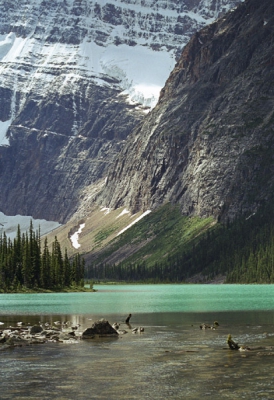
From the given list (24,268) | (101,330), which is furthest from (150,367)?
(24,268)

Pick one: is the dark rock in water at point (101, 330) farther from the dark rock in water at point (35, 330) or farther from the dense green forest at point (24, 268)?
the dense green forest at point (24, 268)

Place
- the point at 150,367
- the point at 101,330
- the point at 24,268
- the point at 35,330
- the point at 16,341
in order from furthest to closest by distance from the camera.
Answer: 1. the point at 24,268
2. the point at 35,330
3. the point at 101,330
4. the point at 16,341
5. the point at 150,367

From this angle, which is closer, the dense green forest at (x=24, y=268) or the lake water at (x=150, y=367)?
the lake water at (x=150, y=367)

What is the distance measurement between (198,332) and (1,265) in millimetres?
108459

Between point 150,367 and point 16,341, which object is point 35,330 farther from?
point 150,367

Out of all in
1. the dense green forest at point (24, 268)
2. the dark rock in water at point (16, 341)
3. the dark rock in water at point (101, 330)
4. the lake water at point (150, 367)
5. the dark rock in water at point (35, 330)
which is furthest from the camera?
the dense green forest at point (24, 268)

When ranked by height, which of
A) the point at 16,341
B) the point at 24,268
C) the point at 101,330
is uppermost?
the point at 24,268

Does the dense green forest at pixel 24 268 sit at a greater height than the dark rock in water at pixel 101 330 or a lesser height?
greater

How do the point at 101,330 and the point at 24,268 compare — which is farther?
the point at 24,268

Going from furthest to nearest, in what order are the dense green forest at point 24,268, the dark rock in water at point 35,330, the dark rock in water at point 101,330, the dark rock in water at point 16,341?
the dense green forest at point 24,268
the dark rock in water at point 35,330
the dark rock in water at point 101,330
the dark rock in water at point 16,341

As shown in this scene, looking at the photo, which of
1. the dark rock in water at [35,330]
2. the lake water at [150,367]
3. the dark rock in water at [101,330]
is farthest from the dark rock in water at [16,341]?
the dark rock in water at [101,330]

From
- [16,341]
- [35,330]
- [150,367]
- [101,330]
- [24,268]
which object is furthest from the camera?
[24,268]

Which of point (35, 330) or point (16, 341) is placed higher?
point (35, 330)

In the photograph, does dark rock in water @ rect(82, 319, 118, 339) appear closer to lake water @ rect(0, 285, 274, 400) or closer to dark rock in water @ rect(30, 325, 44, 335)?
lake water @ rect(0, 285, 274, 400)
